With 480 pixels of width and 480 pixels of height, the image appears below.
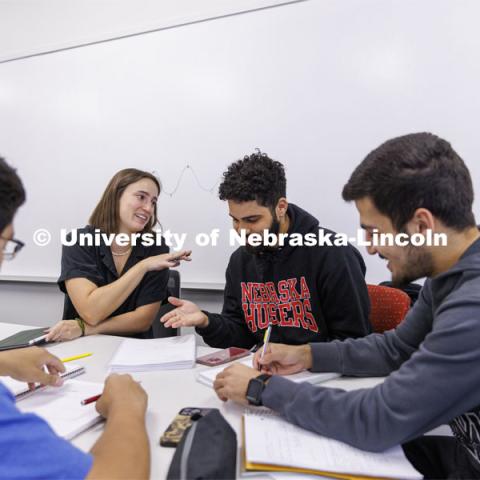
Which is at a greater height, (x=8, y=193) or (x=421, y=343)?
(x=8, y=193)

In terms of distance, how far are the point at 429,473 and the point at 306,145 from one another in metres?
1.39

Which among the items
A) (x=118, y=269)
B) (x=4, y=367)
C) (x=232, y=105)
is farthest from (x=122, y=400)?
(x=232, y=105)

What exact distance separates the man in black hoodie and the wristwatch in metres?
0.52

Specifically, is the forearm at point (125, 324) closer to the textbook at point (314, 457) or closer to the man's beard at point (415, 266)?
the textbook at point (314, 457)

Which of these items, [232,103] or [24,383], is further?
[232,103]

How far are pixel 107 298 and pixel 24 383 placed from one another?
21.4 inches

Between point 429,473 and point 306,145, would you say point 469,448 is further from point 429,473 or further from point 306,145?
point 306,145

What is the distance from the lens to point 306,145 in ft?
5.87

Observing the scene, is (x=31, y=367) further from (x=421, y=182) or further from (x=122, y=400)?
(x=421, y=182)

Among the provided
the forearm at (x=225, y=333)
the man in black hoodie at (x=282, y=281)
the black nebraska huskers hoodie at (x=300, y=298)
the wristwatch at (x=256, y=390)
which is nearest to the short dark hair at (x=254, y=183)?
the man in black hoodie at (x=282, y=281)

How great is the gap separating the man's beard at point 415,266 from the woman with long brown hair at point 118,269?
0.86 metres

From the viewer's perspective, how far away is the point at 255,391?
2.44ft

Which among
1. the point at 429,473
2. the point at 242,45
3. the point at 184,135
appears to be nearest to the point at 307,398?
the point at 429,473

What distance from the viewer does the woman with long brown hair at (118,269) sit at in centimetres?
144
